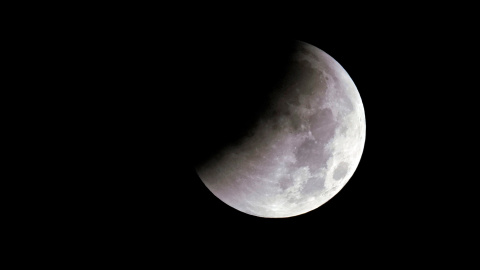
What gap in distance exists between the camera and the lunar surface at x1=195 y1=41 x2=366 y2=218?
3121 mm

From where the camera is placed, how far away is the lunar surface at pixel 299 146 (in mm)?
3121

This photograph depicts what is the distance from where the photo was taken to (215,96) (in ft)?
10.4

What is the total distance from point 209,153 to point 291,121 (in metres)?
0.96

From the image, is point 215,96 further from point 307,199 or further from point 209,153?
point 307,199

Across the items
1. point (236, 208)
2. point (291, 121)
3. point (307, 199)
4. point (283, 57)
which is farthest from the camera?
point (236, 208)

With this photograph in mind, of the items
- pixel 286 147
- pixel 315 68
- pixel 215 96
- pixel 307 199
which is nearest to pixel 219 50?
pixel 215 96

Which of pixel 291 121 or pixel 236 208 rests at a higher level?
pixel 291 121

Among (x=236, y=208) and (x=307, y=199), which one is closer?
(x=307, y=199)

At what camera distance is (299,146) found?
314cm

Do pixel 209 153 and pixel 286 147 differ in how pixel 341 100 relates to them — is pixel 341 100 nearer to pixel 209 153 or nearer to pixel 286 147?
pixel 286 147

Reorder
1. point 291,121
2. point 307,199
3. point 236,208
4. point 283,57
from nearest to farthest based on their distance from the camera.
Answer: point 291,121
point 283,57
point 307,199
point 236,208

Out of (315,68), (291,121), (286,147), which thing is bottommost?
(286,147)

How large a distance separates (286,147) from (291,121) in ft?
0.86

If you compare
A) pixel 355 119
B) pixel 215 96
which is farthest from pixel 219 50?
pixel 355 119
